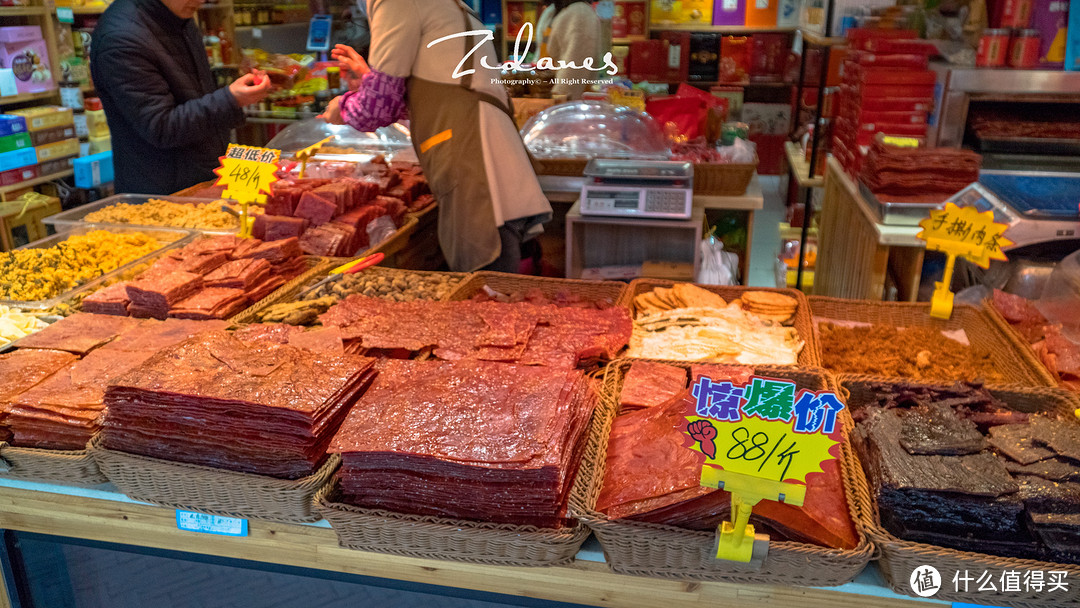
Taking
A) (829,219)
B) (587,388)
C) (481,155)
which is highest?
(481,155)

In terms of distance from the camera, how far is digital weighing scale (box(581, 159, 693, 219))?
138 inches

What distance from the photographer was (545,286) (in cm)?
271

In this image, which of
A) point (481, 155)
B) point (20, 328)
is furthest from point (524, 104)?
point (20, 328)

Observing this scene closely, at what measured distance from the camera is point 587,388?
5.74 ft

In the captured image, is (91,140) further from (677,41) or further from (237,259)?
(677,41)

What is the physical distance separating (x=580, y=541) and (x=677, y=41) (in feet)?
25.1

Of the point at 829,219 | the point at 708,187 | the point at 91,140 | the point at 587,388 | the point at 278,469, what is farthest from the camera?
the point at 91,140

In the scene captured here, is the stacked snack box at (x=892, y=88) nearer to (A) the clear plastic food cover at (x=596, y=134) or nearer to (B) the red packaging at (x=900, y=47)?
(B) the red packaging at (x=900, y=47)

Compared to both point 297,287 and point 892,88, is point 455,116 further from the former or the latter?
point 892,88

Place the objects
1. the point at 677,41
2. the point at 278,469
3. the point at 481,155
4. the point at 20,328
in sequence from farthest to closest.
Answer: the point at 677,41
the point at 481,155
the point at 20,328
the point at 278,469

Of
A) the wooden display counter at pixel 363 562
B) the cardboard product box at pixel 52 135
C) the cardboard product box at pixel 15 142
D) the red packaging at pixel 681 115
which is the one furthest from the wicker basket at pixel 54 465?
the cardboard product box at pixel 52 135

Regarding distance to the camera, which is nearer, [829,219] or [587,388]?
[587,388]

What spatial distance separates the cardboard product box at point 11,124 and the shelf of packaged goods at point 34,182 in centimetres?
34

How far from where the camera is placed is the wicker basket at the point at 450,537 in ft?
4.56
